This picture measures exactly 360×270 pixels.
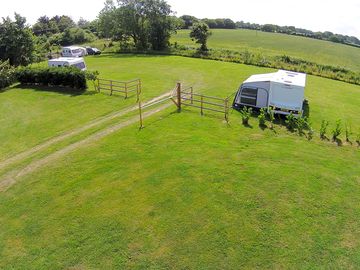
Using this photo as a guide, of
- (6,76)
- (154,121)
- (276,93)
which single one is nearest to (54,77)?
(6,76)

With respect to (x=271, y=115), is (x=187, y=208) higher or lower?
lower

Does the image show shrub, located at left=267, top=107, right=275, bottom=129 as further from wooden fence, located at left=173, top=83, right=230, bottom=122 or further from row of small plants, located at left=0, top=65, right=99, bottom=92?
row of small plants, located at left=0, top=65, right=99, bottom=92

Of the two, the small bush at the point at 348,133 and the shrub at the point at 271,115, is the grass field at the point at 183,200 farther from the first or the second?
the small bush at the point at 348,133

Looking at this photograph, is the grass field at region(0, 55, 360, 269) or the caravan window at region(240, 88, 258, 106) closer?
the grass field at region(0, 55, 360, 269)

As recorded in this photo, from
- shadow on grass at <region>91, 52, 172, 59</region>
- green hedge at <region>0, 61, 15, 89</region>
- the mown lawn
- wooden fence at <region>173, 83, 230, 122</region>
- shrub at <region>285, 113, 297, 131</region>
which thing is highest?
shadow on grass at <region>91, 52, 172, 59</region>

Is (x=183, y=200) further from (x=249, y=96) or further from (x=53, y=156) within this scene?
(x=249, y=96)

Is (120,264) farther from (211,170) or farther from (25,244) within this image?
(211,170)

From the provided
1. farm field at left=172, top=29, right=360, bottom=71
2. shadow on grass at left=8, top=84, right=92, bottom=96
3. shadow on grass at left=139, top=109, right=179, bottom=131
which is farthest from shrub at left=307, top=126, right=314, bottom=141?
farm field at left=172, top=29, right=360, bottom=71

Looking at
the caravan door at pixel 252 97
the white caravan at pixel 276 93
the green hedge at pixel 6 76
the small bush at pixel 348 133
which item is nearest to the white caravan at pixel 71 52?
the green hedge at pixel 6 76
